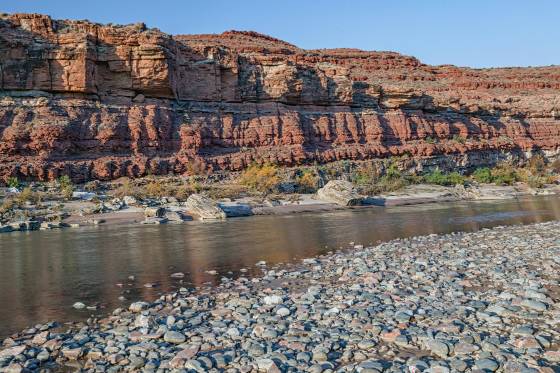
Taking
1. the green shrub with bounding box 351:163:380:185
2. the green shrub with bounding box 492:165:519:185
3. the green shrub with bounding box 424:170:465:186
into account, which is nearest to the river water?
the green shrub with bounding box 351:163:380:185

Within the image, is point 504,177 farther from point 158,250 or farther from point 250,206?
point 158,250

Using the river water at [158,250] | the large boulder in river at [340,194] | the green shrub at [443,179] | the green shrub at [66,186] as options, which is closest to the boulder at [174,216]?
the river water at [158,250]

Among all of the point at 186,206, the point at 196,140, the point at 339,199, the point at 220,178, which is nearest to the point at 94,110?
the point at 196,140

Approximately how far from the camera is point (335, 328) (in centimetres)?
564

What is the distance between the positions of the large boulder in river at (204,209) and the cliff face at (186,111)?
31.0ft

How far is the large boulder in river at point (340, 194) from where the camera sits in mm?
26797

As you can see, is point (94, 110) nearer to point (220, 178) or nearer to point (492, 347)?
point (220, 178)

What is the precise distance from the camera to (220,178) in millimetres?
32625

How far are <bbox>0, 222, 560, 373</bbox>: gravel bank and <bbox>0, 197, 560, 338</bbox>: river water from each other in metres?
1.09

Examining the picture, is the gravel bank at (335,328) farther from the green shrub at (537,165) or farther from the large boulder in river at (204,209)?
the green shrub at (537,165)

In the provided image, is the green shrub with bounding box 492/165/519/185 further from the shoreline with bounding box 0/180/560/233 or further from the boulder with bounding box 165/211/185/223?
the boulder with bounding box 165/211/185/223

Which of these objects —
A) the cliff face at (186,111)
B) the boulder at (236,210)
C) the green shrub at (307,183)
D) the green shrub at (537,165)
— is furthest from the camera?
the green shrub at (537,165)

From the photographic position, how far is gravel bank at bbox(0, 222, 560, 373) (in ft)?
15.4

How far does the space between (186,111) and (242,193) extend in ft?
34.5
